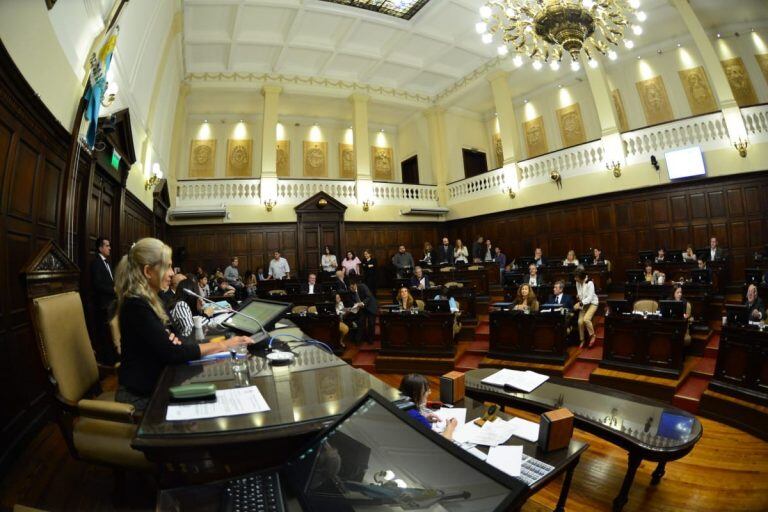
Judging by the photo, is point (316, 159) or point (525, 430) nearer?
point (525, 430)

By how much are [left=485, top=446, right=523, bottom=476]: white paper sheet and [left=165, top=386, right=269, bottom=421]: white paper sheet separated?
3.23 ft

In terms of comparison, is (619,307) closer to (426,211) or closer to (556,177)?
(556,177)

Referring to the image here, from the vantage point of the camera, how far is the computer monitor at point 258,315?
2.20m

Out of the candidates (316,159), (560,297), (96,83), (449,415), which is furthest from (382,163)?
(449,415)

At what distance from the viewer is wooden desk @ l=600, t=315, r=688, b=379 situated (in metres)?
4.09

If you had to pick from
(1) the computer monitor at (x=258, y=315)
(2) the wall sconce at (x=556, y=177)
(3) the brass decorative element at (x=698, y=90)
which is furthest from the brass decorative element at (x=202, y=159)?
(3) the brass decorative element at (x=698, y=90)

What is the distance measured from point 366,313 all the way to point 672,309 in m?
4.20

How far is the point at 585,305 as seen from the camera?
5.60m

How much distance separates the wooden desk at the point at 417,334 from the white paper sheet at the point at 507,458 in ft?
12.2

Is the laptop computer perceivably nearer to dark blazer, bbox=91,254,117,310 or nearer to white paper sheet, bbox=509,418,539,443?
white paper sheet, bbox=509,418,539,443

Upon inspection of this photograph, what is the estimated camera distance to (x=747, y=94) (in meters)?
8.78

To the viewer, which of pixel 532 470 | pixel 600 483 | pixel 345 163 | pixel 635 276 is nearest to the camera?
pixel 532 470

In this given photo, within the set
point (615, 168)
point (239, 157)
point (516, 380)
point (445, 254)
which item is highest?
point (239, 157)

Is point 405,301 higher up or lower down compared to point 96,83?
lower down
